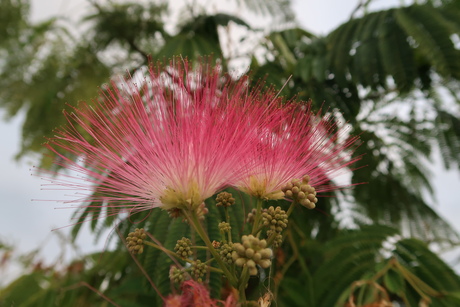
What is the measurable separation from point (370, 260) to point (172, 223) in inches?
36.0

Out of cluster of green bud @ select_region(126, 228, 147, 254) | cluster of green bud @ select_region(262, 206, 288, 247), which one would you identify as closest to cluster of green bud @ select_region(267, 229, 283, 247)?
cluster of green bud @ select_region(262, 206, 288, 247)

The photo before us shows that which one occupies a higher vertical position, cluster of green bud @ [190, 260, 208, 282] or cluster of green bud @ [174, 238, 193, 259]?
cluster of green bud @ [174, 238, 193, 259]

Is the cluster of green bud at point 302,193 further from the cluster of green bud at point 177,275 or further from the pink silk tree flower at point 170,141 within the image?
the cluster of green bud at point 177,275

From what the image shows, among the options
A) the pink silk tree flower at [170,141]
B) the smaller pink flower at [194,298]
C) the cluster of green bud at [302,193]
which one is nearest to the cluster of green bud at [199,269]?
the smaller pink flower at [194,298]

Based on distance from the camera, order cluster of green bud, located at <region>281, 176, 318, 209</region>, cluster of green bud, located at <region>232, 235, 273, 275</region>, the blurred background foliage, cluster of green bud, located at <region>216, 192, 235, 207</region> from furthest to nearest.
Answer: the blurred background foliage < cluster of green bud, located at <region>216, 192, 235, 207</region> < cluster of green bud, located at <region>281, 176, 318, 209</region> < cluster of green bud, located at <region>232, 235, 273, 275</region>

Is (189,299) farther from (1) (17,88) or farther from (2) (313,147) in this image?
(1) (17,88)

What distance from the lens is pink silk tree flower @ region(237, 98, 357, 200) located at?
3.27 feet

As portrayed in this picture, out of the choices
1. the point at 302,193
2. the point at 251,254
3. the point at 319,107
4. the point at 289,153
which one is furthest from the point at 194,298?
the point at 319,107

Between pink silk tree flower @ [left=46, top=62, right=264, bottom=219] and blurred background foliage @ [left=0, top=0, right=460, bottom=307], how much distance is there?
206mm

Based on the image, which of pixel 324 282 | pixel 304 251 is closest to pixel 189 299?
pixel 324 282

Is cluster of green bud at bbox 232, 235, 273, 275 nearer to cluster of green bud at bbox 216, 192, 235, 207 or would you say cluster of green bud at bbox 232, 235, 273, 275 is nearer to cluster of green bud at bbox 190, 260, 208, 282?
cluster of green bud at bbox 190, 260, 208, 282

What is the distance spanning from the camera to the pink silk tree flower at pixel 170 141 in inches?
37.3

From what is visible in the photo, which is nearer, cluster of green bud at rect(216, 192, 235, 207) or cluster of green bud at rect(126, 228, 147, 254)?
cluster of green bud at rect(126, 228, 147, 254)

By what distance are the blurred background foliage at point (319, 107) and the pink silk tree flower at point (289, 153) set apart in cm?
21
